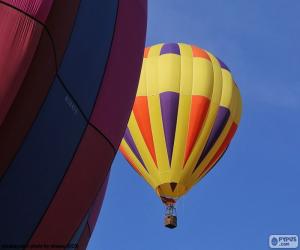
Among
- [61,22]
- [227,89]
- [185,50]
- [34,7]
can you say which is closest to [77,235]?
[61,22]

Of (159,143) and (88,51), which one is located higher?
(159,143)

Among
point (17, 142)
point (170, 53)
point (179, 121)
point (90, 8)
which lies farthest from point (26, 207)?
point (170, 53)

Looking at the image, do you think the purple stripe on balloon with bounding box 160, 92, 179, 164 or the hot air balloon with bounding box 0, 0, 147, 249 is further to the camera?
the purple stripe on balloon with bounding box 160, 92, 179, 164

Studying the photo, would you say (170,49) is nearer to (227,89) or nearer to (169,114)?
(227,89)

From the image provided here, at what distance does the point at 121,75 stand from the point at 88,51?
1.98 ft

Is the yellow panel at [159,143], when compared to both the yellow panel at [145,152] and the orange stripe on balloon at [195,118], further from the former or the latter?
the orange stripe on balloon at [195,118]

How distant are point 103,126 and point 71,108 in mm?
609

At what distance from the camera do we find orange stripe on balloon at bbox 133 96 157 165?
17156mm

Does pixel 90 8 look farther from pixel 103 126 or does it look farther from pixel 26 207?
pixel 26 207

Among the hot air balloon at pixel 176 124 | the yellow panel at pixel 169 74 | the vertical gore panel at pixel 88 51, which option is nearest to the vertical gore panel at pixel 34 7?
the vertical gore panel at pixel 88 51

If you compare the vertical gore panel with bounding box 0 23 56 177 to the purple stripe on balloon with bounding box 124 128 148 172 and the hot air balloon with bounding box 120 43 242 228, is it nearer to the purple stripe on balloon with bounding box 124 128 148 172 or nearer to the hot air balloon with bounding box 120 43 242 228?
the hot air balloon with bounding box 120 43 242 228

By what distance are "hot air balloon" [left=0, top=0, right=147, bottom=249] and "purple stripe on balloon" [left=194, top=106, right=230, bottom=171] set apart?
10930 mm

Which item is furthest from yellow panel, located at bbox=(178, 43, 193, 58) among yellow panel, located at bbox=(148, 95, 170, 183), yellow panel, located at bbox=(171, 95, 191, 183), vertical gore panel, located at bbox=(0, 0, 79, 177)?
vertical gore panel, located at bbox=(0, 0, 79, 177)

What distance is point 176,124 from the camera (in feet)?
56.0
